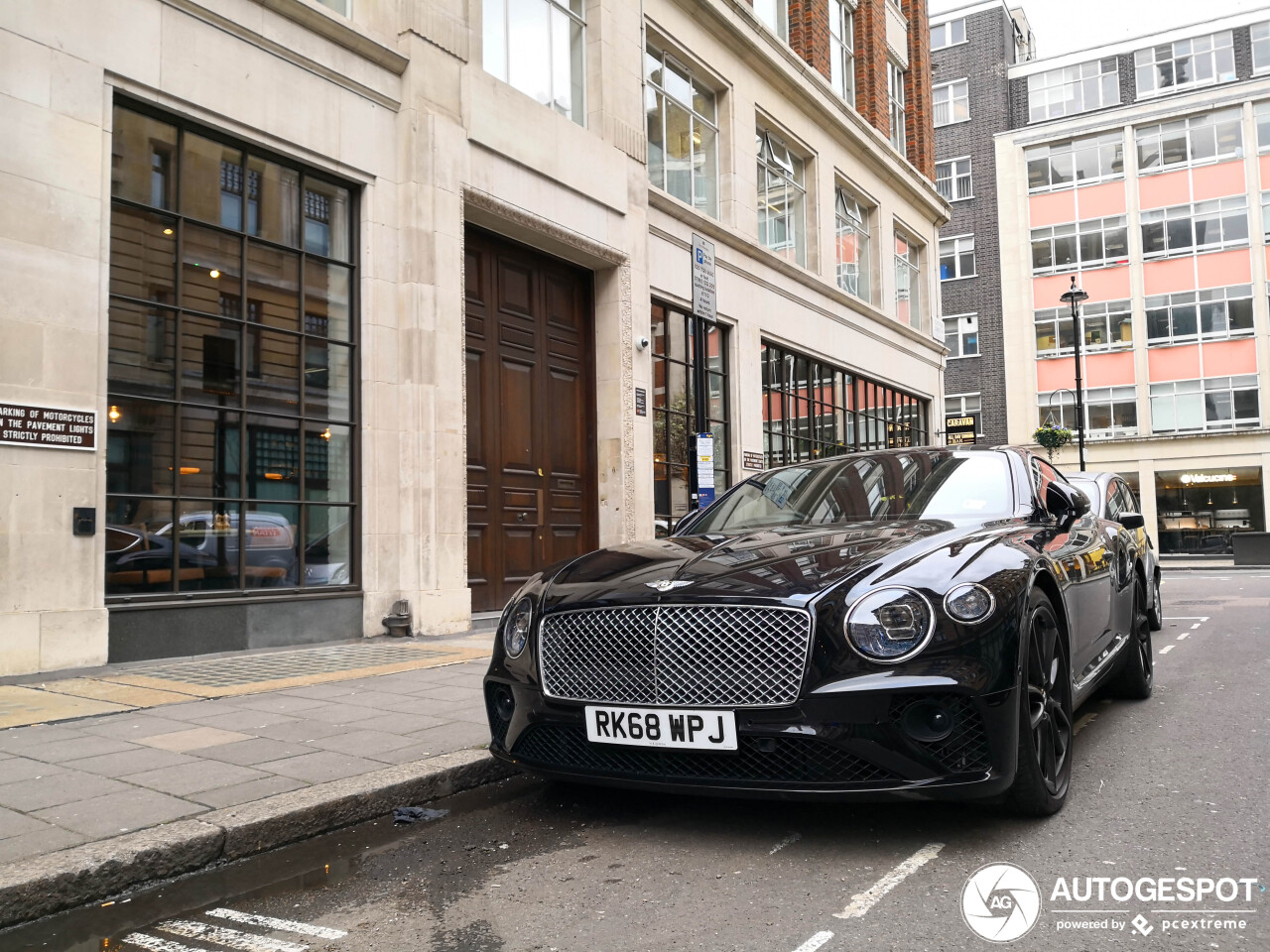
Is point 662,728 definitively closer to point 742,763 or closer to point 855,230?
point 742,763

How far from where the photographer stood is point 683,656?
3508mm

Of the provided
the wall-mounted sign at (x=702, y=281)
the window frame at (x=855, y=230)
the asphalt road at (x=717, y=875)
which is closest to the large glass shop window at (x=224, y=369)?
the wall-mounted sign at (x=702, y=281)

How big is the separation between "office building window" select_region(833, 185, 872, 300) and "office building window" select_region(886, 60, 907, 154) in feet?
9.48

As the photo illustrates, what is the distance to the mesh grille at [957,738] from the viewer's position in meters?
3.24

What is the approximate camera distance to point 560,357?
13.3m

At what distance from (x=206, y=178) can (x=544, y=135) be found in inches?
179

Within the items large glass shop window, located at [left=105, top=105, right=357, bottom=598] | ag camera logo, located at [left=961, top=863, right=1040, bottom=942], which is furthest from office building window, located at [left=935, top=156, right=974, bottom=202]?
ag camera logo, located at [left=961, top=863, right=1040, bottom=942]

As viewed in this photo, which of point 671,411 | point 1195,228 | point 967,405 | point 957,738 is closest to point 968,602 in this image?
point 957,738

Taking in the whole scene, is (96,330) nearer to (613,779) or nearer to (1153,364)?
(613,779)

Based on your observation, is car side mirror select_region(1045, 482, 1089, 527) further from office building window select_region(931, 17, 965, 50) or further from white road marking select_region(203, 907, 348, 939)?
office building window select_region(931, 17, 965, 50)

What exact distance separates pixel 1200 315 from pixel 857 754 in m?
44.9

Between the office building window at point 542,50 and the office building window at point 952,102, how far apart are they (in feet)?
126

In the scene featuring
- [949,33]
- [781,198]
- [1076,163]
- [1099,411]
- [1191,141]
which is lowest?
[1099,411]

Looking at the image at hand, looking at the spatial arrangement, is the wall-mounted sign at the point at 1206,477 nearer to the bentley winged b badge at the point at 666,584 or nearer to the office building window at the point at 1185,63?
the office building window at the point at 1185,63
